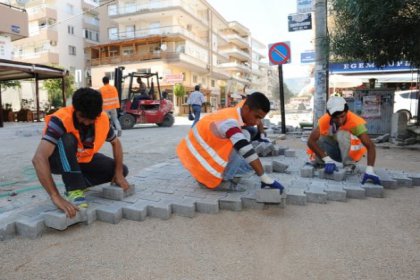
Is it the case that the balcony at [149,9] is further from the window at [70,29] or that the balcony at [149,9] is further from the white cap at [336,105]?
the white cap at [336,105]

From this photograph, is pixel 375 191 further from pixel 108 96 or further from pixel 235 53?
pixel 235 53

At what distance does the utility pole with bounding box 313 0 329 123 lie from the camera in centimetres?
846

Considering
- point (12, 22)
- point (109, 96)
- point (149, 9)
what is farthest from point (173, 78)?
point (109, 96)

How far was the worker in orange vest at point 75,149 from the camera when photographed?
2793 millimetres

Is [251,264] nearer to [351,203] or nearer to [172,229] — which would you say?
[172,229]

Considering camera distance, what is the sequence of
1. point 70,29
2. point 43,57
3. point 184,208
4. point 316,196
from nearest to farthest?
point 184,208 → point 316,196 → point 43,57 → point 70,29

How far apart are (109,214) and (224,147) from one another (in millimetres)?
1270

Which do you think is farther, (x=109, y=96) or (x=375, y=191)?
(x=109, y=96)

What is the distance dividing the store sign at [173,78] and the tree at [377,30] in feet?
75.3

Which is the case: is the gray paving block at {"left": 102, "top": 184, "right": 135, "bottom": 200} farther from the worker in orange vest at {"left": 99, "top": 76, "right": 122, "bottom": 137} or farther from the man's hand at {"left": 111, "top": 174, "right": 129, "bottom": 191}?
the worker in orange vest at {"left": 99, "top": 76, "right": 122, "bottom": 137}

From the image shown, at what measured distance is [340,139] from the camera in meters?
4.39

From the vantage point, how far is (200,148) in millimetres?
3598

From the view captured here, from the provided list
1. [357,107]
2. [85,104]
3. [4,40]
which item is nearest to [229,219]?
[85,104]

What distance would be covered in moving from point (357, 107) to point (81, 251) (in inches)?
352
